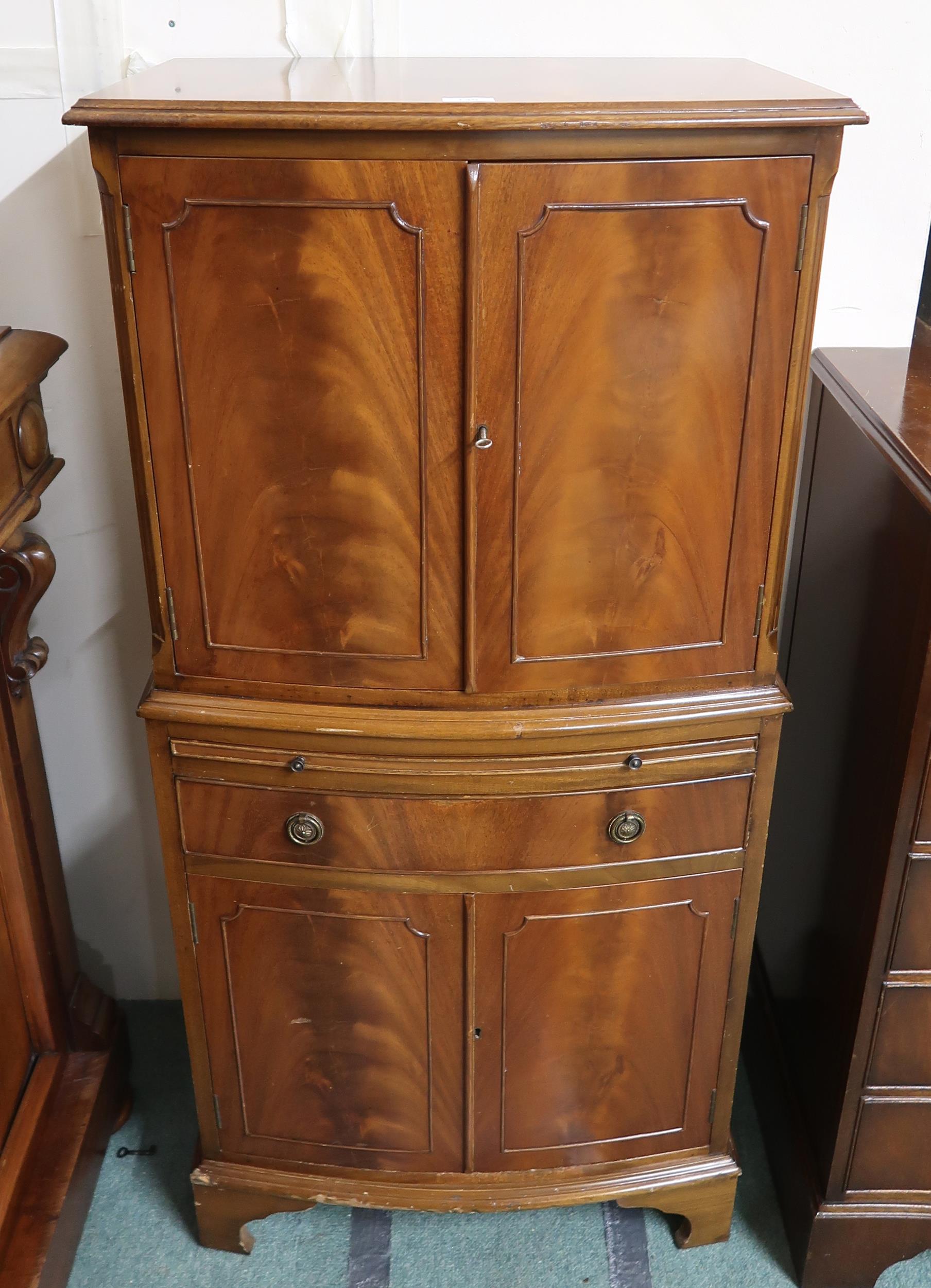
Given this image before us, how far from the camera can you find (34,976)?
1.62 m

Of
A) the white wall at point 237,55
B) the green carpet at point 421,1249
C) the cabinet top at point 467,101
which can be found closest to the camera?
the cabinet top at point 467,101

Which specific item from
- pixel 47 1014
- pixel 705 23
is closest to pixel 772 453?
pixel 705 23

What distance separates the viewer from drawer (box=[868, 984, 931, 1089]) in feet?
4.51

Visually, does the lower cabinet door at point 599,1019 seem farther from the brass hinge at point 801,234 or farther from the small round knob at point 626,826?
the brass hinge at point 801,234

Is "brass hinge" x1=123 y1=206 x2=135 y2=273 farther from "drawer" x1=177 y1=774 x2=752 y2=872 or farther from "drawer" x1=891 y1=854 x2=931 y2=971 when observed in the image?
"drawer" x1=891 y1=854 x2=931 y2=971

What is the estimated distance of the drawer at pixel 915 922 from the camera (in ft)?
4.28

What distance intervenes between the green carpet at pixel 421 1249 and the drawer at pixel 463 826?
2.11ft

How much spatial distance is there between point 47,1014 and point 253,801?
600mm

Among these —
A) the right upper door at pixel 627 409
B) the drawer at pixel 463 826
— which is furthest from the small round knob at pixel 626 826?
the right upper door at pixel 627 409

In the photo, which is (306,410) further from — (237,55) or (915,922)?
(915,922)

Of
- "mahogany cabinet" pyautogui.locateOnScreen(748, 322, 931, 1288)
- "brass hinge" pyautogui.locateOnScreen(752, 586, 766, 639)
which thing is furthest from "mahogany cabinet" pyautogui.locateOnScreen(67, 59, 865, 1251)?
"mahogany cabinet" pyautogui.locateOnScreen(748, 322, 931, 1288)

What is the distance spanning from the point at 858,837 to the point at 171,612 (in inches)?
33.7

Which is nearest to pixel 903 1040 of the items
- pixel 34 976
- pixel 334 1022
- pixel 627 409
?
pixel 334 1022

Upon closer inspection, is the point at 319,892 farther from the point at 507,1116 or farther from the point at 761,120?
the point at 761,120
